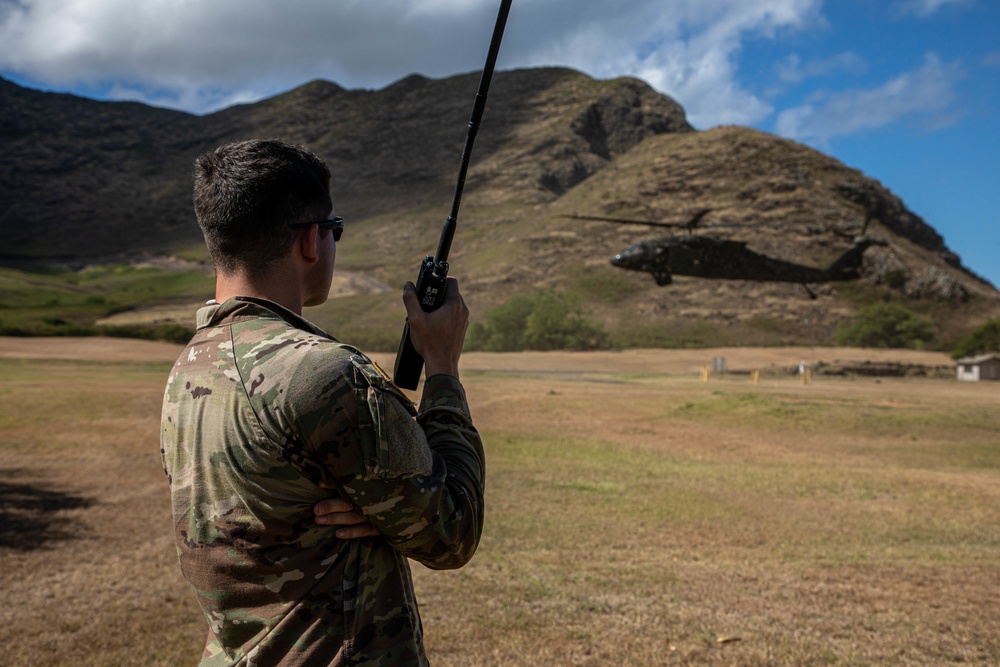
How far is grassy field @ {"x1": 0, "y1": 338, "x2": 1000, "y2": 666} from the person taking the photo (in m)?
6.34

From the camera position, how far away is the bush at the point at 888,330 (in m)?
69.2

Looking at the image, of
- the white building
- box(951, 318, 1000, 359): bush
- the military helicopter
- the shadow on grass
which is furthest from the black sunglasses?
box(951, 318, 1000, 359): bush

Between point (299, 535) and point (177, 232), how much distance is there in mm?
172618

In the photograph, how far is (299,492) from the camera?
1947 millimetres

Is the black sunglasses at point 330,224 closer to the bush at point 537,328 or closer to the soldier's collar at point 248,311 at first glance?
the soldier's collar at point 248,311

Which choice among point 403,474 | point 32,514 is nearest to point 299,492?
point 403,474

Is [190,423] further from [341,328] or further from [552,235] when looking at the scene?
[552,235]

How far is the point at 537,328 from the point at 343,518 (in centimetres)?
6276

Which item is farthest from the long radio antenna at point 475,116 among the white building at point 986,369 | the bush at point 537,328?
the bush at point 537,328

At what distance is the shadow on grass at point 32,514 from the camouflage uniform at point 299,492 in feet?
28.6

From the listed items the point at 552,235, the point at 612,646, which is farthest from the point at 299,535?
the point at 552,235

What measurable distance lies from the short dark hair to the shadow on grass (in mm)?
8821

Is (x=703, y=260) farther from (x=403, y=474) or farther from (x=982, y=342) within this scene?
(x=982, y=342)

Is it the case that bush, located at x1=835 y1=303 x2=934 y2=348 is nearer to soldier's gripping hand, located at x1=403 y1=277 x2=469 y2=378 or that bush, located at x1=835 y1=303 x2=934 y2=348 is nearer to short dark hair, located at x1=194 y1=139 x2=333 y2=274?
soldier's gripping hand, located at x1=403 y1=277 x2=469 y2=378
